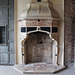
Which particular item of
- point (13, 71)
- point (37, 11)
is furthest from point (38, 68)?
point (37, 11)

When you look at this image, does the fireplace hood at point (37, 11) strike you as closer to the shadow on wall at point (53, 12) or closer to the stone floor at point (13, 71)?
the shadow on wall at point (53, 12)

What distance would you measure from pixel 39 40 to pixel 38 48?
34 centimetres

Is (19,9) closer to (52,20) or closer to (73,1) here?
(52,20)

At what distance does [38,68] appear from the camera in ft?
14.3

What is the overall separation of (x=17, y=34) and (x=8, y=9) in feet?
3.46

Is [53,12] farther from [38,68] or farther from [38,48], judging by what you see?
[38,68]

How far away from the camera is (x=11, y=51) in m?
4.85

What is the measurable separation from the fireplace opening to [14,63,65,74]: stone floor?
325mm

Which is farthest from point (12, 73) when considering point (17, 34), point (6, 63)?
point (17, 34)

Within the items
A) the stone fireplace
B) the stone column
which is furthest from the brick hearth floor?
the stone column

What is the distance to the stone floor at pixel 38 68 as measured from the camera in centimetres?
409

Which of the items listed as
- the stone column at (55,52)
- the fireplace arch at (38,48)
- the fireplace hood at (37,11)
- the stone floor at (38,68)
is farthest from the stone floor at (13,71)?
the fireplace hood at (37,11)

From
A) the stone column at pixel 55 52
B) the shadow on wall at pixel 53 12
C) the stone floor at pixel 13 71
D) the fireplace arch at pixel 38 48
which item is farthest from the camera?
the fireplace arch at pixel 38 48

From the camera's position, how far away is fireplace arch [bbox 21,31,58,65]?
491 cm
